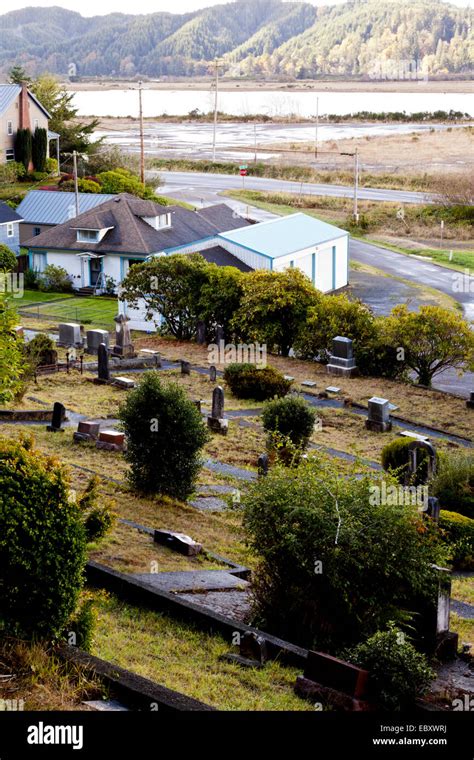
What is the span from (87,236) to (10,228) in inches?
311

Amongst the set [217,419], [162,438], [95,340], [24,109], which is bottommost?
[217,419]

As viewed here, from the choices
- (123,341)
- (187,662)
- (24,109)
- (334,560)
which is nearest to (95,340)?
A: (123,341)

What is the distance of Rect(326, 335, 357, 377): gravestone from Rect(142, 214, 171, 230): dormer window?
19.9 m

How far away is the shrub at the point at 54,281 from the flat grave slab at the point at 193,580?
133 feet

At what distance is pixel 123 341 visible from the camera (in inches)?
1679

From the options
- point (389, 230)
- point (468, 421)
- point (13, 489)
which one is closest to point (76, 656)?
point (13, 489)

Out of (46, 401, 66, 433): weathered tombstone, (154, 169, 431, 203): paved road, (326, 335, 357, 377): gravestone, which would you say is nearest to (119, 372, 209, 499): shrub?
(46, 401, 66, 433): weathered tombstone

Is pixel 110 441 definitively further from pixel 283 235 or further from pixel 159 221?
pixel 159 221

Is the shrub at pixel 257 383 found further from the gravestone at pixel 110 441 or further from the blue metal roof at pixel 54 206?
the blue metal roof at pixel 54 206

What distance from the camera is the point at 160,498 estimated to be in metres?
24.8

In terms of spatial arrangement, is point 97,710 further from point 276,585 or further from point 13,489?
point 276,585

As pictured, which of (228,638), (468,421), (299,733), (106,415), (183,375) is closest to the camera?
(299,733)

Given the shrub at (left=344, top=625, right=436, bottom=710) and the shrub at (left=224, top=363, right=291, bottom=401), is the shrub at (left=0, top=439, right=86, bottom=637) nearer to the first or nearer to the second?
the shrub at (left=344, top=625, right=436, bottom=710)

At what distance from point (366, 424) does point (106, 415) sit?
8.12m
